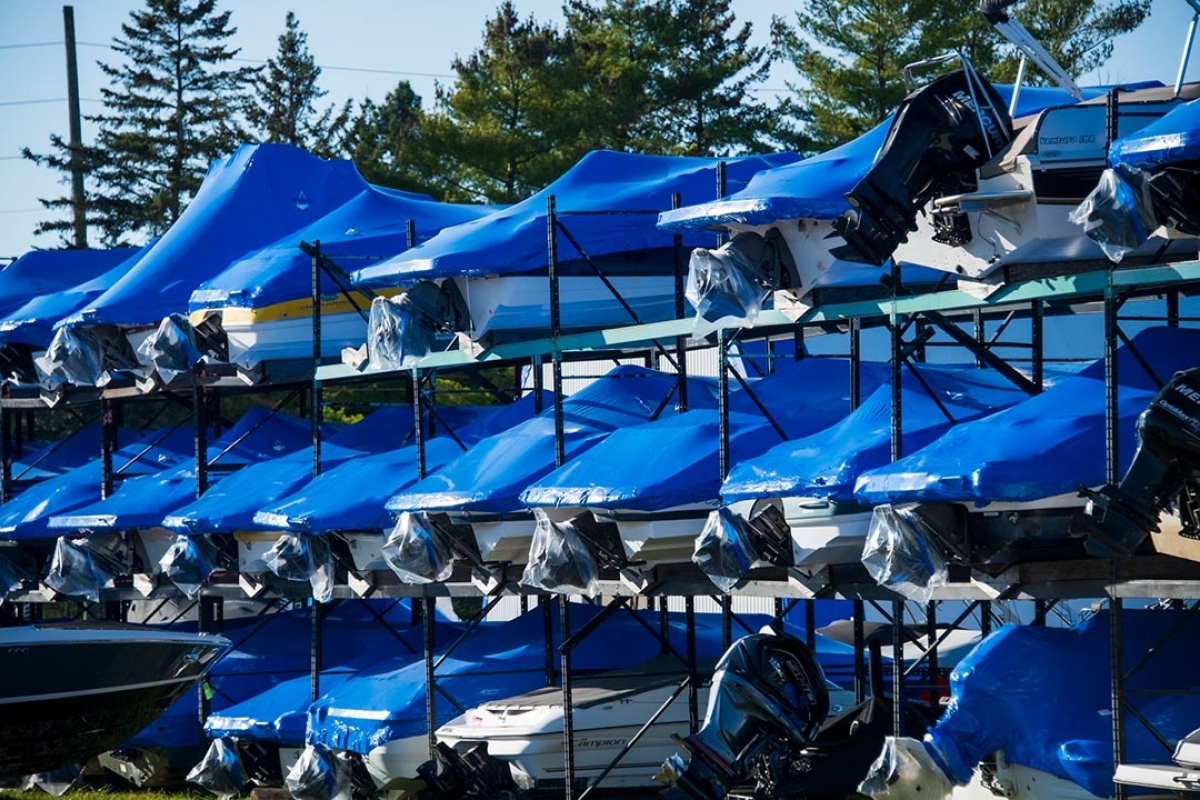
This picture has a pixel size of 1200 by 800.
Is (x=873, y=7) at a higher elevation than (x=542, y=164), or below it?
higher

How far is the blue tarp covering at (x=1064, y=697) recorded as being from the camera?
14.3 m

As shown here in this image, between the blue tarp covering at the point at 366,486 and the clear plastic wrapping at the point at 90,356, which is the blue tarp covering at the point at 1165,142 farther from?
the clear plastic wrapping at the point at 90,356

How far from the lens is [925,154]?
1552cm

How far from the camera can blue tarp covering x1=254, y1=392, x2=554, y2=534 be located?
22.6m

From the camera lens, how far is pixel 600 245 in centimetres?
2258

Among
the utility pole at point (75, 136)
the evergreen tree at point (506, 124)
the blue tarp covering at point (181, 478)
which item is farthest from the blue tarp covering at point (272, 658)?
the utility pole at point (75, 136)

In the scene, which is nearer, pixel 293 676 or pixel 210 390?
pixel 293 676

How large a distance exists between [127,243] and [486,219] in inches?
1471

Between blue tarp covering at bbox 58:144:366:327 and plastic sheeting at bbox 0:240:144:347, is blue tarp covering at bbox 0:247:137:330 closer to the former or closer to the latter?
plastic sheeting at bbox 0:240:144:347

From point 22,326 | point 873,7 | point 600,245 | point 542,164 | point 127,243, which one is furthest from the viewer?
point 127,243

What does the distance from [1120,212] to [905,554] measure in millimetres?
3123

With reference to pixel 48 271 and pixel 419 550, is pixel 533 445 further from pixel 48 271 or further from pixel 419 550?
pixel 48 271

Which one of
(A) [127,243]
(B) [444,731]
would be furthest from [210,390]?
(A) [127,243]

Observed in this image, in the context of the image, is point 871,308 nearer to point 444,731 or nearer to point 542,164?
point 444,731
